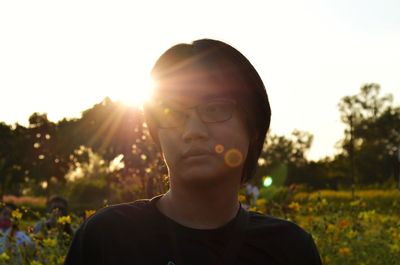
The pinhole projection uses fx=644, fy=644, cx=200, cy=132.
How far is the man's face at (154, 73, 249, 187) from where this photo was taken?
1886mm

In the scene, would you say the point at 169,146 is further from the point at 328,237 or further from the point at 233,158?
the point at 328,237

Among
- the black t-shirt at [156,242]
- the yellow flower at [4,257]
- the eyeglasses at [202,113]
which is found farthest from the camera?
the yellow flower at [4,257]

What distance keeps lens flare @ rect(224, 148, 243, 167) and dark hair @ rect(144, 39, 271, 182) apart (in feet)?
0.44

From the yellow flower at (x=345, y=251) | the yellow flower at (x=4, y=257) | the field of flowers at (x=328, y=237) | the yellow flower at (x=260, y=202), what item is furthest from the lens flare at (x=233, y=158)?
the yellow flower at (x=260, y=202)

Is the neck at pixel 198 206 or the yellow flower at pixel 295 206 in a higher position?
the neck at pixel 198 206

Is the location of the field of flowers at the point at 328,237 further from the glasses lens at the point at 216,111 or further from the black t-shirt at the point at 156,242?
the glasses lens at the point at 216,111

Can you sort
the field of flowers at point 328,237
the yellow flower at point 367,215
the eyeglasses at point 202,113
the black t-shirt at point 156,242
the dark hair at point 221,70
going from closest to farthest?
the black t-shirt at point 156,242 < the eyeglasses at point 202,113 < the dark hair at point 221,70 < the field of flowers at point 328,237 < the yellow flower at point 367,215

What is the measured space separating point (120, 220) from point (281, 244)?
0.53 meters

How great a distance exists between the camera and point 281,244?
2088 millimetres

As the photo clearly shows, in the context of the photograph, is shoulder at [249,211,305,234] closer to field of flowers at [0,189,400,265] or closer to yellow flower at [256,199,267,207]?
field of flowers at [0,189,400,265]

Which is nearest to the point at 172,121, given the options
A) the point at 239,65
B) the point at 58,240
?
the point at 239,65

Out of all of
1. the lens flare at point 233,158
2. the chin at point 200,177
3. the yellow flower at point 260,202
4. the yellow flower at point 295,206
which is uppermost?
the lens flare at point 233,158

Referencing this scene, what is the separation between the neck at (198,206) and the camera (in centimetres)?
196

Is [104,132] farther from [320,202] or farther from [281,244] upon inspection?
[281,244]
